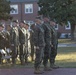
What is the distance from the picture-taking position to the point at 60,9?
45.8 m

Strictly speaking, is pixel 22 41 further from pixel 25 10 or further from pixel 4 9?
pixel 25 10

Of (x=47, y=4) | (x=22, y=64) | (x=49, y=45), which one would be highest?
(x=47, y=4)

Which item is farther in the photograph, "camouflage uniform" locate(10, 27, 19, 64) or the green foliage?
the green foliage

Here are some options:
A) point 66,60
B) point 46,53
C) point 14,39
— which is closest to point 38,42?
point 46,53

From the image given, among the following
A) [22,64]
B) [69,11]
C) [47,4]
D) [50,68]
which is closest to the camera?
[50,68]

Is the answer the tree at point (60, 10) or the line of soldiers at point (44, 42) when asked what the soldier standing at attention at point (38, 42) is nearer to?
the line of soldiers at point (44, 42)

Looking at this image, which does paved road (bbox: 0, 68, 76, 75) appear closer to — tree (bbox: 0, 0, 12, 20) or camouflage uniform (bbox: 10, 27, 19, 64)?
camouflage uniform (bbox: 10, 27, 19, 64)

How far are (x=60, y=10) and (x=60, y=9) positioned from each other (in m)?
0.16

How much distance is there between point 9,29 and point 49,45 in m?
3.46

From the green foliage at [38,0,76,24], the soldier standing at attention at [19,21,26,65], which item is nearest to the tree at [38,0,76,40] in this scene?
the green foliage at [38,0,76,24]

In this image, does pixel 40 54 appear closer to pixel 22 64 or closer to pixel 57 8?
pixel 22 64

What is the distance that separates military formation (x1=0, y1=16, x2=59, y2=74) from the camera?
1374 cm

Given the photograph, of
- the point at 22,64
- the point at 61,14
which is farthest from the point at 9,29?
the point at 61,14

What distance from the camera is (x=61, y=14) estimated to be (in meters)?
45.3
